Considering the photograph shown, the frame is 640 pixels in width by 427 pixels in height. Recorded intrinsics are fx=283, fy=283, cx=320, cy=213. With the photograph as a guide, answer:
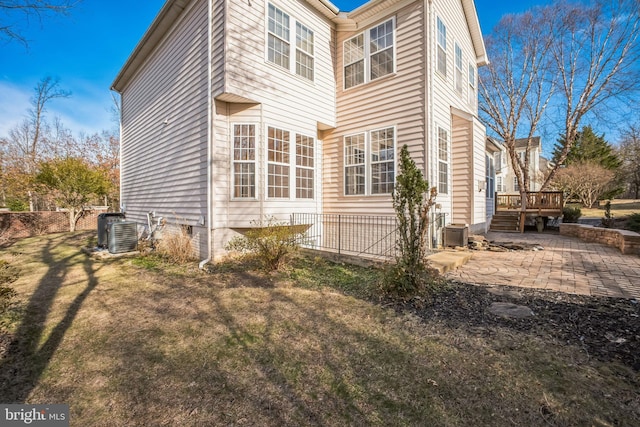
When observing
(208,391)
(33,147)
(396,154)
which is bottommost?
(208,391)

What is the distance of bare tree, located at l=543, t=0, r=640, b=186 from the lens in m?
13.5

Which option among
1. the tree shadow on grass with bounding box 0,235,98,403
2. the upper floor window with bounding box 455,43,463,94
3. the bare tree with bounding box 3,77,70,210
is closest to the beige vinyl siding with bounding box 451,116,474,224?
the upper floor window with bounding box 455,43,463,94

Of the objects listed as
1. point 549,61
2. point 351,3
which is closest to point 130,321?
point 351,3

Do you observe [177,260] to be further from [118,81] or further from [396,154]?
[118,81]

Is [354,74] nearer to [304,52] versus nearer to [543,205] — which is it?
[304,52]

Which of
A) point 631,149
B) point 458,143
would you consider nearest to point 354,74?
point 458,143

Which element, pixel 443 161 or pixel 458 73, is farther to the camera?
pixel 458 73

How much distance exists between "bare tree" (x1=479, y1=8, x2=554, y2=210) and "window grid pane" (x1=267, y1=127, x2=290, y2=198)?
15.6 m

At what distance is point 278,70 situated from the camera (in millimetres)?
7770

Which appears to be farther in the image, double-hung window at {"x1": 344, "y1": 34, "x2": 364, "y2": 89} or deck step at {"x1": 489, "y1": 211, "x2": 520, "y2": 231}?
deck step at {"x1": 489, "y1": 211, "x2": 520, "y2": 231}

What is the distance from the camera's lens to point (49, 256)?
8.57 metres

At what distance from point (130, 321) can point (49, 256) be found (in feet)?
24.1

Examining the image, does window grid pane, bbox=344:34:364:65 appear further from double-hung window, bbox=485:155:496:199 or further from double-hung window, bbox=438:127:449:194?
double-hung window, bbox=485:155:496:199

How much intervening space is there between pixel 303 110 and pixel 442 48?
4594 millimetres
